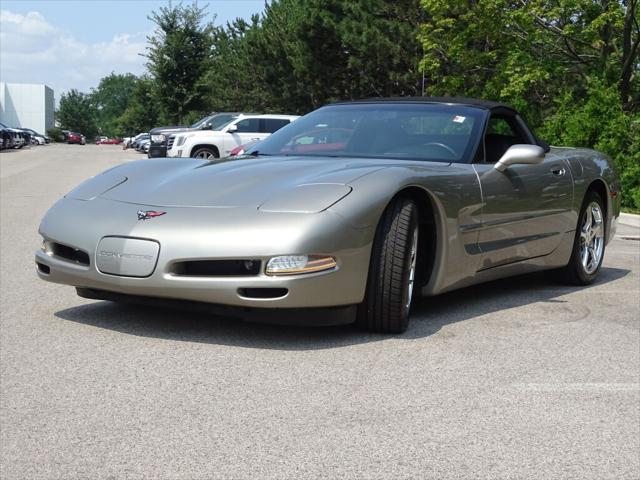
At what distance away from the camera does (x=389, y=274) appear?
4562 mm

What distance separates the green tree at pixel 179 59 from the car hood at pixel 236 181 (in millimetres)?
46781

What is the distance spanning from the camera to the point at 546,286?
265 inches

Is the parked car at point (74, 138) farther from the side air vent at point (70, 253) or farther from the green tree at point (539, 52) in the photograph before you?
the side air vent at point (70, 253)

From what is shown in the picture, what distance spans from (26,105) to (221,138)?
118536 millimetres

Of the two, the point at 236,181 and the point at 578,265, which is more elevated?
the point at 236,181

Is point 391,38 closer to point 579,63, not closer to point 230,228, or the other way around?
point 579,63

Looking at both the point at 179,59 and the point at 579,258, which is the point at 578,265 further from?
the point at 179,59

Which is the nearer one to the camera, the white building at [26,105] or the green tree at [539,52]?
the green tree at [539,52]

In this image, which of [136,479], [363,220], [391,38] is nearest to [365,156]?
[363,220]

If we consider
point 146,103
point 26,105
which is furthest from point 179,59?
point 26,105

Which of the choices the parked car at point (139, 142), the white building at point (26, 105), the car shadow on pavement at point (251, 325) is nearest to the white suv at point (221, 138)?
the car shadow on pavement at point (251, 325)

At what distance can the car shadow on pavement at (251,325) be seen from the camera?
14.8 feet

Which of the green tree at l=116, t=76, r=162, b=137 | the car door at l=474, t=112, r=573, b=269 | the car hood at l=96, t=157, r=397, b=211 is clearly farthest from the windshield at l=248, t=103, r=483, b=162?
the green tree at l=116, t=76, r=162, b=137

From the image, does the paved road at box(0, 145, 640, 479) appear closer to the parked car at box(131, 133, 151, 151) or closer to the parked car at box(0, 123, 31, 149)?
the parked car at box(0, 123, 31, 149)
